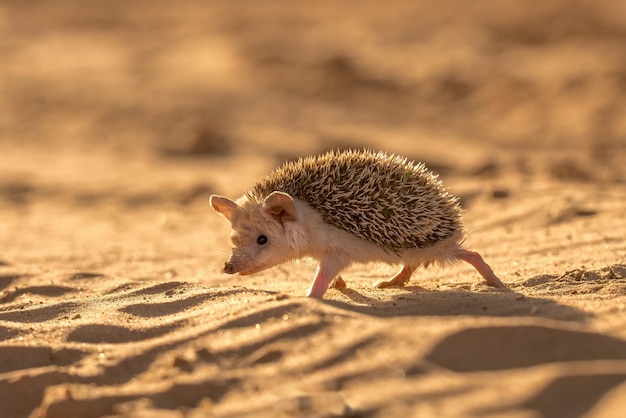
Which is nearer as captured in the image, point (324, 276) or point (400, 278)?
point (324, 276)

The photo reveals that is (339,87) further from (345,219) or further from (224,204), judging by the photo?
(345,219)

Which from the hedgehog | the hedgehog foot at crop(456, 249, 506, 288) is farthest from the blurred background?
the hedgehog

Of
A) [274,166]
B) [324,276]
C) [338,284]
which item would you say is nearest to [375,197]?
[324,276]

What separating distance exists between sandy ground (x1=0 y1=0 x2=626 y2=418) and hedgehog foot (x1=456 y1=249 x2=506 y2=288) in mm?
137

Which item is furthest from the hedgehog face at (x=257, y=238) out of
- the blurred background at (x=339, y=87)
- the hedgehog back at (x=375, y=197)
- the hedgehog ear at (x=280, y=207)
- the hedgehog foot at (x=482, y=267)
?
the blurred background at (x=339, y=87)

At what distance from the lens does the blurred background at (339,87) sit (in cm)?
1778

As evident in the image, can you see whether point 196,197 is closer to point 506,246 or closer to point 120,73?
point 506,246

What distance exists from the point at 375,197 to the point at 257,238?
2.84 ft

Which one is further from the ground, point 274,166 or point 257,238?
point 274,166

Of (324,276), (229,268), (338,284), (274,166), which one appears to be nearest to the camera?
(324,276)

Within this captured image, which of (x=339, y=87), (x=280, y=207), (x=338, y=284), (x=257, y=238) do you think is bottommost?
(x=338, y=284)

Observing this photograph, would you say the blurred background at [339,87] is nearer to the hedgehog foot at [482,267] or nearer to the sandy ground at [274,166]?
the sandy ground at [274,166]

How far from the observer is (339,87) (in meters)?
23.1

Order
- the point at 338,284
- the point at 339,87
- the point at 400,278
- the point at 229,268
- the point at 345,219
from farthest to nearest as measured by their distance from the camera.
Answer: the point at 339,87 → the point at 400,278 → the point at 338,284 → the point at 229,268 → the point at 345,219
